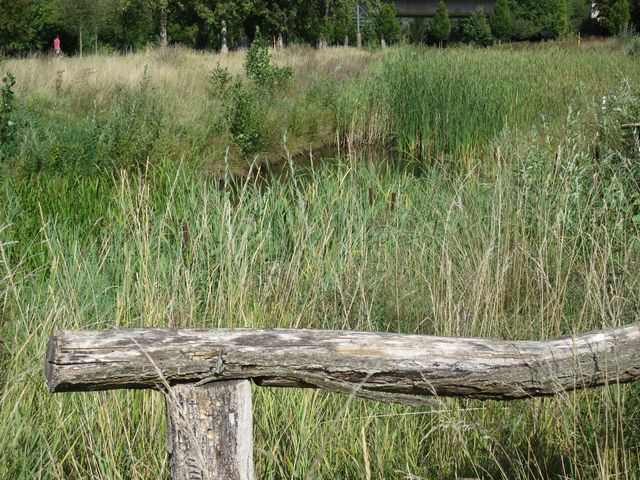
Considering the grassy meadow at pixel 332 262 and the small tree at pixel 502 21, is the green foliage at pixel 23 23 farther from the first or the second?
the small tree at pixel 502 21

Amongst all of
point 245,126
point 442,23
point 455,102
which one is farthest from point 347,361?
point 442,23

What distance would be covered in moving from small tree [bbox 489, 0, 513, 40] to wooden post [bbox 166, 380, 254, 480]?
135 ft

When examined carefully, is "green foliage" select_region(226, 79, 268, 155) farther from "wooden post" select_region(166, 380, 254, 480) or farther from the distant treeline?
the distant treeline

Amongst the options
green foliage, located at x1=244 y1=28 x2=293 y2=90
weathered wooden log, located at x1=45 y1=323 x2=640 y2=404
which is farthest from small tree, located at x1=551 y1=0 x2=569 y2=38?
weathered wooden log, located at x1=45 y1=323 x2=640 y2=404

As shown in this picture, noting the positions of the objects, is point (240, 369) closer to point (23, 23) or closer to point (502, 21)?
point (23, 23)

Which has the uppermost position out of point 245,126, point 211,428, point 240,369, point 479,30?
A: point 479,30

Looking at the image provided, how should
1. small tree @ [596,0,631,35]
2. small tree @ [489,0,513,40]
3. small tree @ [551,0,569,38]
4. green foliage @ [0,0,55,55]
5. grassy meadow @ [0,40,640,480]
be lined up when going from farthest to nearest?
1. small tree @ [489,0,513,40]
2. small tree @ [551,0,569,38]
3. small tree @ [596,0,631,35]
4. green foliage @ [0,0,55,55]
5. grassy meadow @ [0,40,640,480]

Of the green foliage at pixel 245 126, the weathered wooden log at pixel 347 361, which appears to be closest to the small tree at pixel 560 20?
the green foliage at pixel 245 126

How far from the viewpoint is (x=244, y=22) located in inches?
1373

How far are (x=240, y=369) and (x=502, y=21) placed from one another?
136 ft

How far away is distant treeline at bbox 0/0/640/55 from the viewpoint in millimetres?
28859

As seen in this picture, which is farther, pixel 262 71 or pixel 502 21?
Result: pixel 502 21

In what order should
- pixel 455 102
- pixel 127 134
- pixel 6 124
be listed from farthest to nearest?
1. pixel 455 102
2. pixel 127 134
3. pixel 6 124

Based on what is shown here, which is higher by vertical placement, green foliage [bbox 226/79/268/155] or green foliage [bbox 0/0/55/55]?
green foliage [bbox 0/0/55/55]
